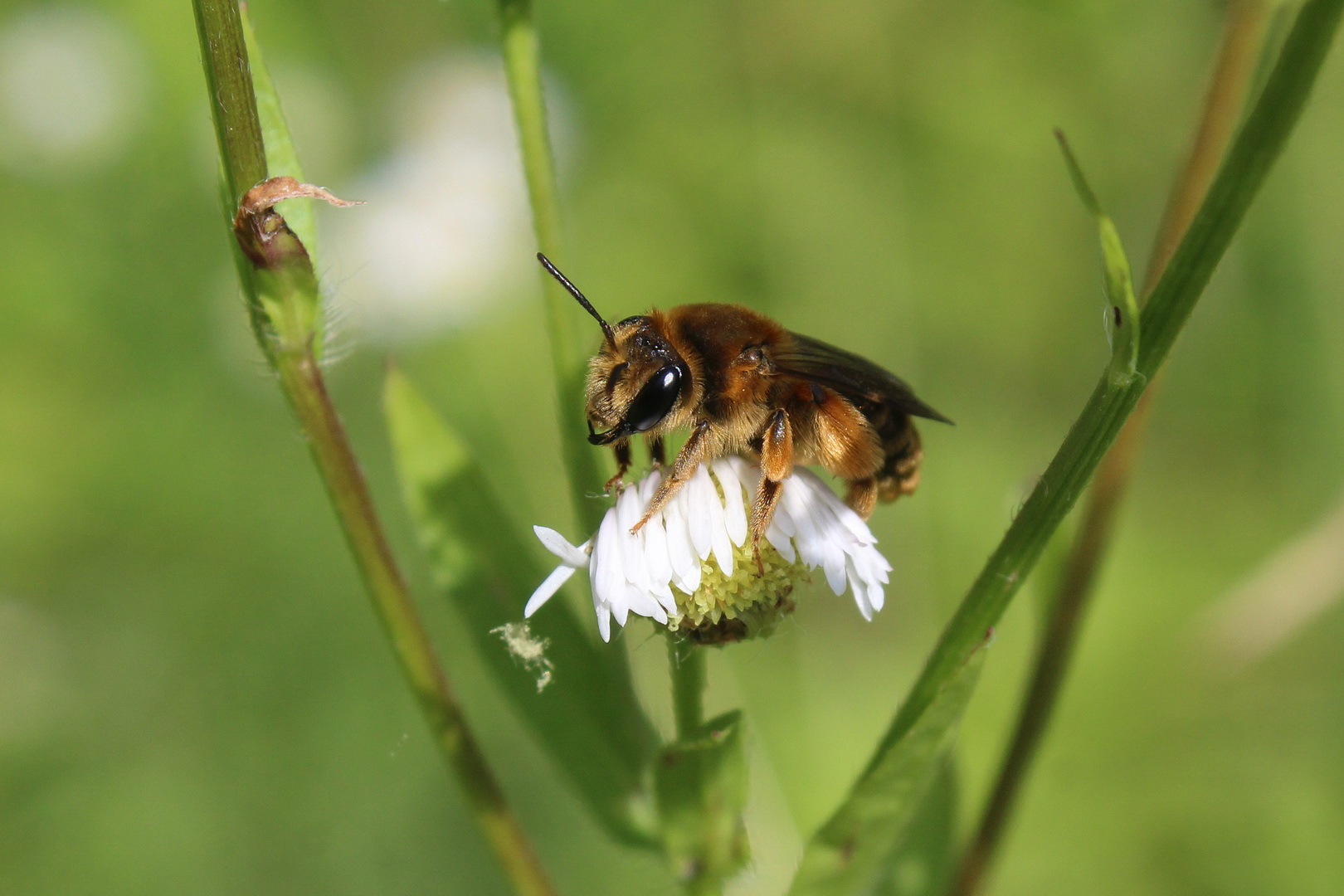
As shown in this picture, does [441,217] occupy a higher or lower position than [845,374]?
lower

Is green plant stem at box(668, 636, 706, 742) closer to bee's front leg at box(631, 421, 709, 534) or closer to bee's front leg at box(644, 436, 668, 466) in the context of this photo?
bee's front leg at box(631, 421, 709, 534)

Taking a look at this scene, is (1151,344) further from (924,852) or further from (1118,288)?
(924,852)

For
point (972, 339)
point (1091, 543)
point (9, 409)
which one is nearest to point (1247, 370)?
point (972, 339)

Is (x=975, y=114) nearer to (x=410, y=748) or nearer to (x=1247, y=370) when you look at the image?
(x=1247, y=370)

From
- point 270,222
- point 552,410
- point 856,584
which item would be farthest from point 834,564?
point 552,410

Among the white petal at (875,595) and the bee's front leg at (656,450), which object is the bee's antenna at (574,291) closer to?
the bee's front leg at (656,450)

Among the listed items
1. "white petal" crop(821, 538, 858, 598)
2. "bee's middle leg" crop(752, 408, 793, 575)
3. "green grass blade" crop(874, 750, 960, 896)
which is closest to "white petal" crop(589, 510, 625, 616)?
"bee's middle leg" crop(752, 408, 793, 575)
